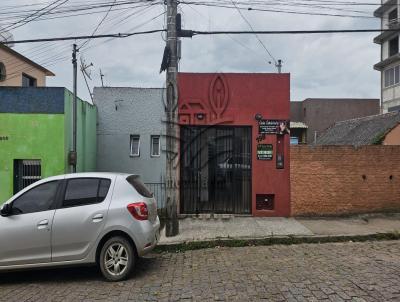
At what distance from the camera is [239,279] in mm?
5891

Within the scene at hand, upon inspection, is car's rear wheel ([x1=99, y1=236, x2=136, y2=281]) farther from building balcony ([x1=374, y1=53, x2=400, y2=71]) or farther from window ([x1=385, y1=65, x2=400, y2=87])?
building balcony ([x1=374, y1=53, x2=400, y2=71])

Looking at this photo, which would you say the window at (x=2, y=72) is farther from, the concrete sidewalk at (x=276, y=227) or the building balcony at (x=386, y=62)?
the building balcony at (x=386, y=62)

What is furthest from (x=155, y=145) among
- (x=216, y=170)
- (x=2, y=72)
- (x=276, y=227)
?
(x=276, y=227)

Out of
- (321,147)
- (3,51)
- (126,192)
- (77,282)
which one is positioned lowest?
(77,282)

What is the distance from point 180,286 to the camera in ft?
18.7

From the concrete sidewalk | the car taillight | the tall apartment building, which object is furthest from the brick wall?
the tall apartment building

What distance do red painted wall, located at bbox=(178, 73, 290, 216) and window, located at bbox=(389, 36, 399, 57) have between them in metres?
36.0

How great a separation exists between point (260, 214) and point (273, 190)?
73cm

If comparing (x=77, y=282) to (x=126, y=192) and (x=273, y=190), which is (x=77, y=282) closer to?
(x=126, y=192)

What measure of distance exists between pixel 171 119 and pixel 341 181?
4981 mm

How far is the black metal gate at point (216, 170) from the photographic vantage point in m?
11.1

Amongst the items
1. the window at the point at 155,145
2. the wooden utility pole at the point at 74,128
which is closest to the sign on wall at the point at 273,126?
the wooden utility pole at the point at 74,128

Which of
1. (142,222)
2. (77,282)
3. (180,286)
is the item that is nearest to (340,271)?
(180,286)

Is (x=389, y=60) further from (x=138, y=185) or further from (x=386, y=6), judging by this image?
(x=138, y=185)
